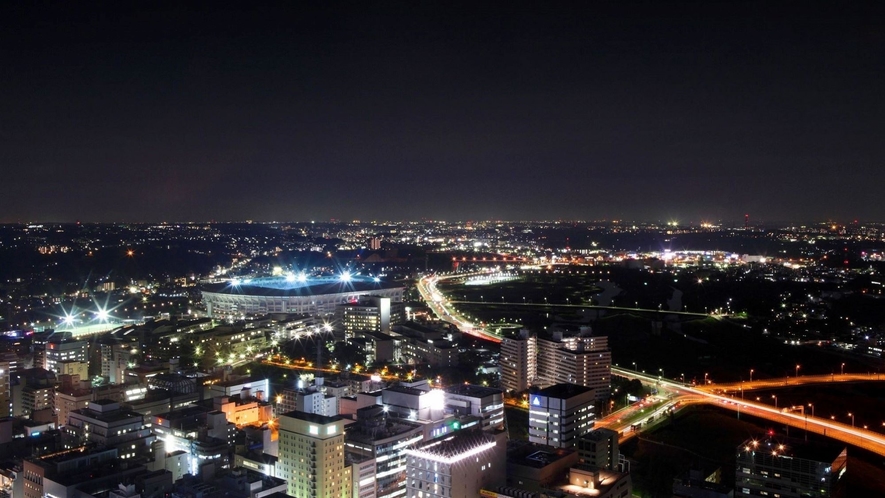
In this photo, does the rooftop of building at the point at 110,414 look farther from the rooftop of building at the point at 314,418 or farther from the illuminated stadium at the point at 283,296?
the illuminated stadium at the point at 283,296

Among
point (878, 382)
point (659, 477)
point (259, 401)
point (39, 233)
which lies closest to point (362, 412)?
point (259, 401)

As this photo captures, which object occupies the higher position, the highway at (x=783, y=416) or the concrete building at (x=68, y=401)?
the concrete building at (x=68, y=401)

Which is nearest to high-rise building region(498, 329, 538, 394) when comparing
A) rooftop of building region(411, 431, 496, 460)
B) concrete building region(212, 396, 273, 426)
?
concrete building region(212, 396, 273, 426)

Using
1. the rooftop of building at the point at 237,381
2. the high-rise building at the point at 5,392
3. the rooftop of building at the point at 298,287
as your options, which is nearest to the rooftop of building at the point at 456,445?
the rooftop of building at the point at 237,381

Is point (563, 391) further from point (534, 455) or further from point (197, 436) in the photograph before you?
point (197, 436)

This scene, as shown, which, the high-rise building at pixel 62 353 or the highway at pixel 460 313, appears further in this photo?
the highway at pixel 460 313

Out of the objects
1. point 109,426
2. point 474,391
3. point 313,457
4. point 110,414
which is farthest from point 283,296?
point 313,457
